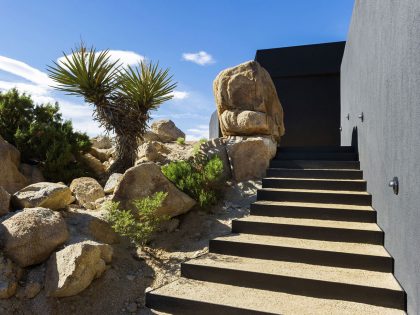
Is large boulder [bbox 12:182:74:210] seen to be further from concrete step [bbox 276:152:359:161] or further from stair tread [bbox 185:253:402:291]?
concrete step [bbox 276:152:359:161]

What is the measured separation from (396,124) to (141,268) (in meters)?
3.16

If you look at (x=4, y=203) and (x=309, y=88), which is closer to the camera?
(x=4, y=203)

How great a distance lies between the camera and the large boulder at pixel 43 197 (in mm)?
4250

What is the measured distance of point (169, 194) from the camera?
510cm

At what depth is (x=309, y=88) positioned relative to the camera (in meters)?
10.7

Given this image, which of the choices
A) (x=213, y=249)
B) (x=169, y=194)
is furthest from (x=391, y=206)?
(x=169, y=194)

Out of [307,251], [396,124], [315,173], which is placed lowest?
[307,251]

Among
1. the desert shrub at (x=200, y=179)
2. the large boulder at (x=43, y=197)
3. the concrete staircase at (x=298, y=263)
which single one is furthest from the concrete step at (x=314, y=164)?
the large boulder at (x=43, y=197)

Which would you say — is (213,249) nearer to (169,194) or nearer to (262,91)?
(169,194)

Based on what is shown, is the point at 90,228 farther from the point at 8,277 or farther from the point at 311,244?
the point at 311,244

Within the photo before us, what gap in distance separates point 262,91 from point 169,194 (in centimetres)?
295

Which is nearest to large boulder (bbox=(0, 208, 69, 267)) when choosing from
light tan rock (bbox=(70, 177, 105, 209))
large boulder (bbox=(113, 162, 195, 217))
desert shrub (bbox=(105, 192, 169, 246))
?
desert shrub (bbox=(105, 192, 169, 246))

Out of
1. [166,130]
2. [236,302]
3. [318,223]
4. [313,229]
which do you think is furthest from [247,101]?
[166,130]

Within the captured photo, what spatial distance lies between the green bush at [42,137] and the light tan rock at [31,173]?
113 millimetres
